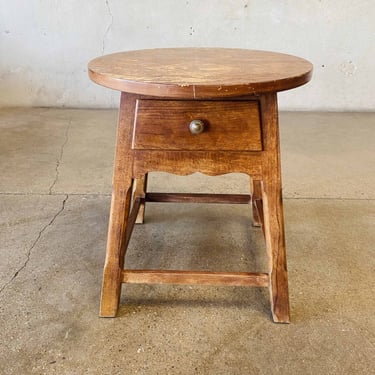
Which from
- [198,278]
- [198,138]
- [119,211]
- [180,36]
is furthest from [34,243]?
[180,36]

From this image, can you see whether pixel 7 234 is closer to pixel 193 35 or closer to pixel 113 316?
pixel 113 316

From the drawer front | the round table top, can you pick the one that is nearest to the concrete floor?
the drawer front

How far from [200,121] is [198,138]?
5 cm

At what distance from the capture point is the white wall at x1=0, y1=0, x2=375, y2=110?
3682 millimetres

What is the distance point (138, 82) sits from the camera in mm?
1082

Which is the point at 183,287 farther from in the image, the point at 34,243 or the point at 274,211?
the point at 34,243

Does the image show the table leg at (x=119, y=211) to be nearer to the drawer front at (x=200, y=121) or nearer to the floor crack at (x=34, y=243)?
the drawer front at (x=200, y=121)

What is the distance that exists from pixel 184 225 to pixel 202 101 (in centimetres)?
81

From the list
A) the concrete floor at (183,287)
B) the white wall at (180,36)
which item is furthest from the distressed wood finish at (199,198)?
the white wall at (180,36)

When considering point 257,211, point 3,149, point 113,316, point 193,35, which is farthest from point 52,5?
point 113,316

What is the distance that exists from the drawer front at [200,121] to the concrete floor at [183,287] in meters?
0.53

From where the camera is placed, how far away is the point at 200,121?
116 cm

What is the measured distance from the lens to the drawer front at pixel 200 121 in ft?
3.84

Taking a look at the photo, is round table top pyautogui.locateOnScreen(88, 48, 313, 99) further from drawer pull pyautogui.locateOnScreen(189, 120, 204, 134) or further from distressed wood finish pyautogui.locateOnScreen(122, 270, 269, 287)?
distressed wood finish pyautogui.locateOnScreen(122, 270, 269, 287)
